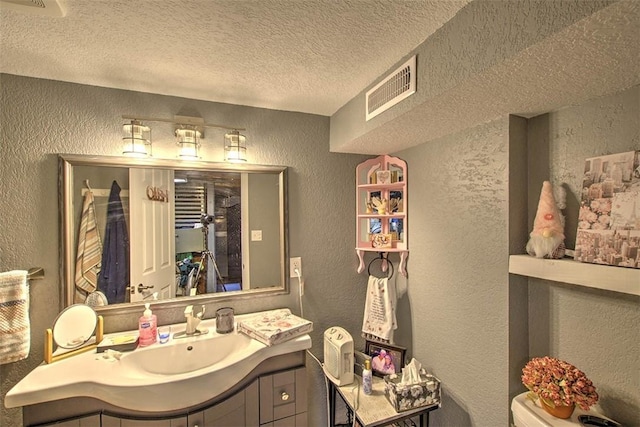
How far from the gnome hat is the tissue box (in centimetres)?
87

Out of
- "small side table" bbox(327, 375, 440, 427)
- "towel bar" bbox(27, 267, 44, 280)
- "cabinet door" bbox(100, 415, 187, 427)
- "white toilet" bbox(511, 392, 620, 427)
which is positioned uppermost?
"towel bar" bbox(27, 267, 44, 280)

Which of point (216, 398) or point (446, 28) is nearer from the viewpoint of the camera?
point (446, 28)

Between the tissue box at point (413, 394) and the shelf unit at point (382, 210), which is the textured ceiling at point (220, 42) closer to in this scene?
the shelf unit at point (382, 210)

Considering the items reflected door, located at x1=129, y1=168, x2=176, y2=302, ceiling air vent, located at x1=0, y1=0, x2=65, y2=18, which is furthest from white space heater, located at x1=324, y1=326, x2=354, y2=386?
ceiling air vent, located at x1=0, y1=0, x2=65, y2=18

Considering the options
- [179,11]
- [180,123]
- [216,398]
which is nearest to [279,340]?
[216,398]

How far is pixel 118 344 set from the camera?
118cm

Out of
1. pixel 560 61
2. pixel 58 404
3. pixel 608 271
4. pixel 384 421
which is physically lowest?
pixel 384 421

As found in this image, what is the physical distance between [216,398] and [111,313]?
0.70 m

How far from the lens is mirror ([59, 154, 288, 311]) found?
1.30m

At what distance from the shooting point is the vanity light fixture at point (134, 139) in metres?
1.29

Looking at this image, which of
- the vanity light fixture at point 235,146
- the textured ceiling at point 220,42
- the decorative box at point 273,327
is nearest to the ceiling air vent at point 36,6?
the textured ceiling at point 220,42

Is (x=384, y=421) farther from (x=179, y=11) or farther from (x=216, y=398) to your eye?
(x=179, y=11)

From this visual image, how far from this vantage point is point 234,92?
1.42m

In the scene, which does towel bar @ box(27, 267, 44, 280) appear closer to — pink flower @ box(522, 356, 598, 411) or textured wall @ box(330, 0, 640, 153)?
textured wall @ box(330, 0, 640, 153)
